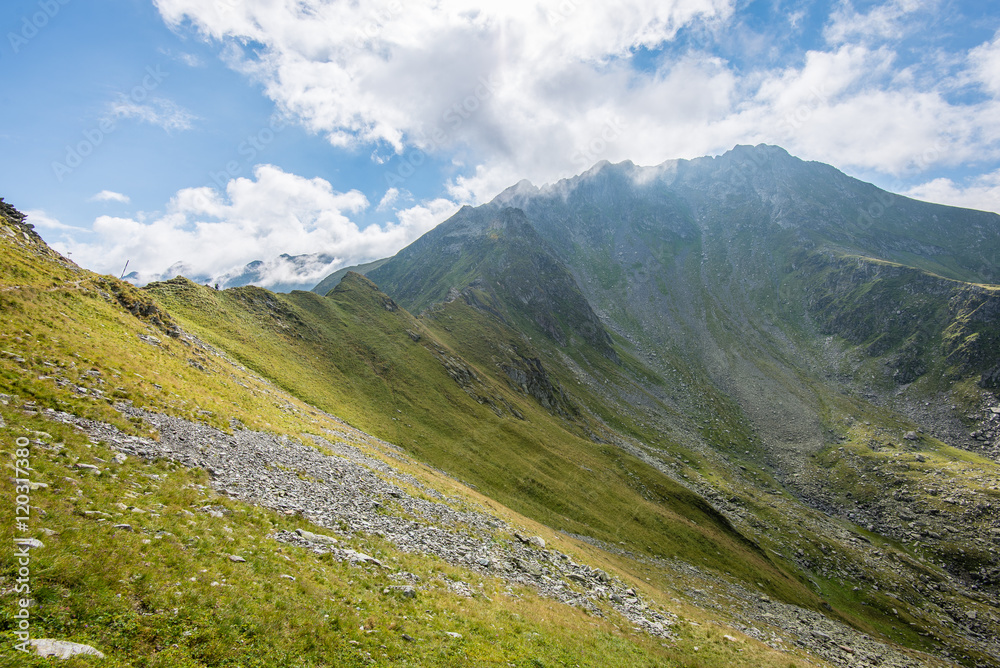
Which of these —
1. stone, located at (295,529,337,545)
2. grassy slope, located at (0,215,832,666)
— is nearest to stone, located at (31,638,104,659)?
grassy slope, located at (0,215,832,666)

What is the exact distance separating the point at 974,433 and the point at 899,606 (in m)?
95.9

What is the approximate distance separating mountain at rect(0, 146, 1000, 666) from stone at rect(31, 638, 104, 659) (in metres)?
0.35

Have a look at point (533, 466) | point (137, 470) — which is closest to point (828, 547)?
point (533, 466)

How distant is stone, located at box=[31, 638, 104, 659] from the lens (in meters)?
8.00

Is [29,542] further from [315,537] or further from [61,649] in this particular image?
[315,537]

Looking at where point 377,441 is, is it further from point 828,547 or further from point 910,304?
point 910,304

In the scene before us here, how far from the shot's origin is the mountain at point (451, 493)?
13086 millimetres

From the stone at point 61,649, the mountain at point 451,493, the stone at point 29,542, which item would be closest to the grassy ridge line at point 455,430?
the mountain at point 451,493

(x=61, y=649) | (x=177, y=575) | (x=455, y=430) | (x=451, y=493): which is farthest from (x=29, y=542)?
(x=455, y=430)

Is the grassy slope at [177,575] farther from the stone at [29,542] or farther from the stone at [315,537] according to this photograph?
the stone at [315,537]

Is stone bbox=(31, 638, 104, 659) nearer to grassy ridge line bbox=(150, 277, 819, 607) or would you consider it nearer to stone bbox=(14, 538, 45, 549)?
stone bbox=(14, 538, 45, 549)

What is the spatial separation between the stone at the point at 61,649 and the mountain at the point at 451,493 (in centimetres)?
35

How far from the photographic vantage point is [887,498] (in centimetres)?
9762

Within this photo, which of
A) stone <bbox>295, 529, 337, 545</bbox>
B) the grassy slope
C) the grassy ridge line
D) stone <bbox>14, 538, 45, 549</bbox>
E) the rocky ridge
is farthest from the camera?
the grassy ridge line
